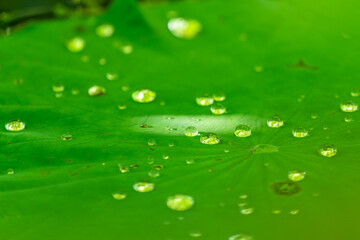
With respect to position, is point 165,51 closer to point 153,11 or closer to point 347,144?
point 153,11

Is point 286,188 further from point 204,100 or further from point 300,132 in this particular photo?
point 204,100

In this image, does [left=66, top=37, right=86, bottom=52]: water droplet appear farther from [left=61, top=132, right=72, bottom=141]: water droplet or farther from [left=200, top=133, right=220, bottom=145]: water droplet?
[left=200, top=133, right=220, bottom=145]: water droplet

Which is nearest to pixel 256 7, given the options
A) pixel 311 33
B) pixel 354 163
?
pixel 311 33

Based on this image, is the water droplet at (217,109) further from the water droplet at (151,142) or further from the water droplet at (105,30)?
the water droplet at (105,30)

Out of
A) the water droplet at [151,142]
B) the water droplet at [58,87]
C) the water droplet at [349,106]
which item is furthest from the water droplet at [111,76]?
the water droplet at [349,106]

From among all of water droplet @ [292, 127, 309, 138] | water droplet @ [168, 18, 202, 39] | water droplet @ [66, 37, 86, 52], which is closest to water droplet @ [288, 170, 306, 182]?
water droplet @ [292, 127, 309, 138]

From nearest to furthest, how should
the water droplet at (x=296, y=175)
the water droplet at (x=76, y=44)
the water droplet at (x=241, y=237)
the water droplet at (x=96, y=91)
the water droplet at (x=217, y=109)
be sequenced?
the water droplet at (x=241, y=237) < the water droplet at (x=296, y=175) < the water droplet at (x=217, y=109) < the water droplet at (x=96, y=91) < the water droplet at (x=76, y=44)

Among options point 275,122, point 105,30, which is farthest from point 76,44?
point 275,122

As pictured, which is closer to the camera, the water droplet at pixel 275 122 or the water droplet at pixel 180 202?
the water droplet at pixel 180 202
